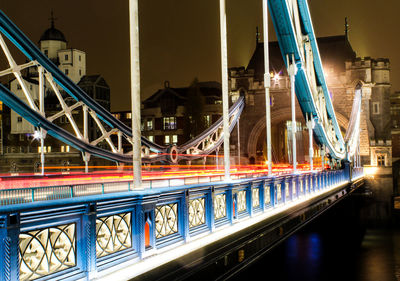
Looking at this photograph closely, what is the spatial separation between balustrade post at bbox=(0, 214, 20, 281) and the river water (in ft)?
11.0

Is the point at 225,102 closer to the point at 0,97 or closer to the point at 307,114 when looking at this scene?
the point at 0,97

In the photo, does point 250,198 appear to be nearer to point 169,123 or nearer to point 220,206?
point 220,206

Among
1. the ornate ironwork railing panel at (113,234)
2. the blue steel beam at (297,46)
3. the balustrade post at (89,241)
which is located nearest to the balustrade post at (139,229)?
the ornate ironwork railing panel at (113,234)

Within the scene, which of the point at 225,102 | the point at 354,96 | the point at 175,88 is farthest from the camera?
the point at 175,88

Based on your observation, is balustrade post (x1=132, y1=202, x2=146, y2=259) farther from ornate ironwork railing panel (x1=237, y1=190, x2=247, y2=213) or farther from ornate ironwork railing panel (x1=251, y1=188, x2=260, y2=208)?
ornate ironwork railing panel (x1=251, y1=188, x2=260, y2=208)

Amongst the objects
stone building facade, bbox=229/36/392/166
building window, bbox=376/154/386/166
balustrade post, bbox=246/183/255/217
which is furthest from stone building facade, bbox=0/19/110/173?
balustrade post, bbox=246/183/255/217

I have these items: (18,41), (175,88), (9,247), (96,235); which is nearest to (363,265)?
(96,235)

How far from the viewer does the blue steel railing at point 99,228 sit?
15.7ft

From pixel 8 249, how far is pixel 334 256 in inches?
244

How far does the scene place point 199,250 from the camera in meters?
8.51

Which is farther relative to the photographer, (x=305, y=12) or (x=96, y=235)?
(x=305, y=12)

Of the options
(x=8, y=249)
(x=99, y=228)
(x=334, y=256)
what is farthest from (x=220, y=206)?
(x=8, y=249)

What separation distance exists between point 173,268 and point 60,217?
2.38 metres

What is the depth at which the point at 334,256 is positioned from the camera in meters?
9.19
